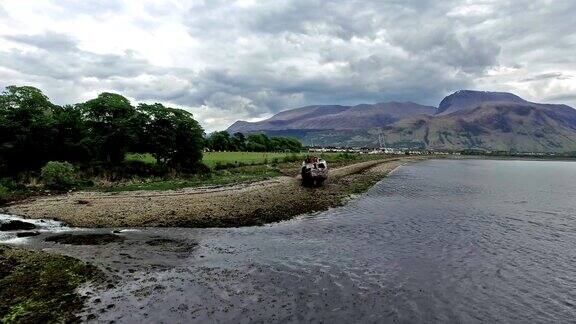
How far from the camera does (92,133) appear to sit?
68.1m

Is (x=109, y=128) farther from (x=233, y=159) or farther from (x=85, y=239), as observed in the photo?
(x=85, y=239)

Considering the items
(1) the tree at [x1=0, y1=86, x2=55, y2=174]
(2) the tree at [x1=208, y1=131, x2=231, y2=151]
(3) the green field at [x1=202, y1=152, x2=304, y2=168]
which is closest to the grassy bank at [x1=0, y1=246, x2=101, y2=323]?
(1) the tree at [x1=0, y1=86, x2=55, y2=174]

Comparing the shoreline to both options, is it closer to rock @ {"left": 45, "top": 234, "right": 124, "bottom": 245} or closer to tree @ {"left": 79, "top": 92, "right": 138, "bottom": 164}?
rock @ {"left": 45, "top": 234, "right": 124, "bottom": 245}

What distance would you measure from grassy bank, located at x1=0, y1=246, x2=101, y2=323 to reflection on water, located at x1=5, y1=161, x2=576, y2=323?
65.5 inches

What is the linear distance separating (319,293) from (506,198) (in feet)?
177

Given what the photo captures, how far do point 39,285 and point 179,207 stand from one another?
21010 mm

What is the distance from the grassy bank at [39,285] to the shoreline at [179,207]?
978cm

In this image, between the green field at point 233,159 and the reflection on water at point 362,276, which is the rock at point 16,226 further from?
the green field at point 233,159

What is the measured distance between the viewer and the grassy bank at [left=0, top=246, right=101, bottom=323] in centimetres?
1538

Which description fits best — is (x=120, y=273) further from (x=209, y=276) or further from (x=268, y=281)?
(x=268, y=281)

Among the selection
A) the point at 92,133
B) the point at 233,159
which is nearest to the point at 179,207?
the point at 92,133

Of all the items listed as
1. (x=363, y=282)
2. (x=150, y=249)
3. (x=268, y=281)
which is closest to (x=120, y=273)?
(x=150, y=249)

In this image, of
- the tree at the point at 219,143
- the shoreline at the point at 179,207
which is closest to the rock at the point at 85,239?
the shoreline at the point at 179,207

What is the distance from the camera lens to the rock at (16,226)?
95.3 feet
